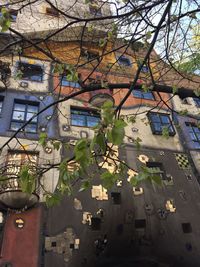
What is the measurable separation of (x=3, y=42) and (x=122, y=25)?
960 centimetres

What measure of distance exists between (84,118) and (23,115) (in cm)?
239

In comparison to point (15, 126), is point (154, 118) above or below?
above

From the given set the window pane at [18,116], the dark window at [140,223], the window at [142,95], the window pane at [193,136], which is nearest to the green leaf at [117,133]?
the dark window at [140,223]

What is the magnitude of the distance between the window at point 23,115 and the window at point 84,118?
4.78ft

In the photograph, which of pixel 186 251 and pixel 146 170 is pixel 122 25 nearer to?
pixel 146 170

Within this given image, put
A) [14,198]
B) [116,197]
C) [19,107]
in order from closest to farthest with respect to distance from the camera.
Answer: [14,198] → [116,197] → [19,107]

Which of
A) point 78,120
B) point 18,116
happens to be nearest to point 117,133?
point 18,116

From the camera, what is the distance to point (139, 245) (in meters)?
8.49

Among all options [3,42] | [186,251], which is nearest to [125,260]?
[186,251]

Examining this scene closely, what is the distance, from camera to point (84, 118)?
11805 millimetres

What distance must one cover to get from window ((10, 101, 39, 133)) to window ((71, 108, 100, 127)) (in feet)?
4.78

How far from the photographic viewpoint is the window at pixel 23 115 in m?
10.5

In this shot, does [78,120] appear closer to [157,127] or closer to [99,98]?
[99,98]

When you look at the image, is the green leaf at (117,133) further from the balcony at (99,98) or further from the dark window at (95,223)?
the balcony at (99,98)
